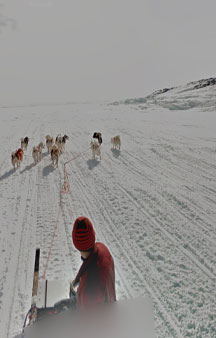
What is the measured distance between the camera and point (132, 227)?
18.7ft

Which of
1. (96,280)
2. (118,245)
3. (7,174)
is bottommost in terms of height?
(118,245)

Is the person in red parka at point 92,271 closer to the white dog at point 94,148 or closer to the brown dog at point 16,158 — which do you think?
the brown dog at point 16,158

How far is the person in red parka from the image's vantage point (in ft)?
6.80

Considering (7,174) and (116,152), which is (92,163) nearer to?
(116,152)

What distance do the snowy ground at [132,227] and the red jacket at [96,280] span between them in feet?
5.23

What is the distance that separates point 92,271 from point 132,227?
364 cm

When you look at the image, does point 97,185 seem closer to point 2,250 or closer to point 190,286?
point 2,250

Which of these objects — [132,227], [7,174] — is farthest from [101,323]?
[7,174]

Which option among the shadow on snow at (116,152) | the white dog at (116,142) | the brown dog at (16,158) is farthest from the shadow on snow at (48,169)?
the white dog at (116,142)

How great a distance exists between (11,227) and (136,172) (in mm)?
4717

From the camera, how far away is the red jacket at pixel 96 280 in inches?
81.3

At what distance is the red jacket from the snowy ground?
5.23 ft

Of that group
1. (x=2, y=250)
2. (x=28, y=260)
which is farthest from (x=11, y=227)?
(x=28, y=260)

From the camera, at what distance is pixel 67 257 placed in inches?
186
